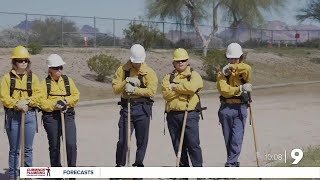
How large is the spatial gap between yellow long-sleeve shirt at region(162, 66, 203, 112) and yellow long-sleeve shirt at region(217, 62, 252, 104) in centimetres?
42

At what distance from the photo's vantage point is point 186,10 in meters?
49.8

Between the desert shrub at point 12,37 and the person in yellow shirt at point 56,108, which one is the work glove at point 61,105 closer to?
the person in yellow shirt at point 56,108

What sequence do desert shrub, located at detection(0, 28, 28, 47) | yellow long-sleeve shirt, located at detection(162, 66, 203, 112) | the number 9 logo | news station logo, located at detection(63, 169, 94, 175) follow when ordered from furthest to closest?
desert shrub, located at detection(0, 28, 28, 47) → the number 9 logo → yellow long-sleeve shirt, located at detection(162, 66, 203, 112) → news station logo, located at detection(63, 169, 94, 175)

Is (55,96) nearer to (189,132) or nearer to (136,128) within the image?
(136,128)

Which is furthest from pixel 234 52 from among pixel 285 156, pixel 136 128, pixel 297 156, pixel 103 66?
pixel 103 66

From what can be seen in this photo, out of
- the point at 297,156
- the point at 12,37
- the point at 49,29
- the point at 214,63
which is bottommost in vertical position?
the point at 297,156

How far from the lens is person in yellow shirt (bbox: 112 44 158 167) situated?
7.97 metres

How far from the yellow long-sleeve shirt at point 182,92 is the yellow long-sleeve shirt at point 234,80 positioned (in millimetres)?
420

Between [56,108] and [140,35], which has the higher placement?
[140,35]

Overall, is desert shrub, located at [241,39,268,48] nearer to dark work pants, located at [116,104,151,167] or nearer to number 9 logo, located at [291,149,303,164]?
number 9 logo, located at [291,149,303,164]

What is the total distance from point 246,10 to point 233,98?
146 ft

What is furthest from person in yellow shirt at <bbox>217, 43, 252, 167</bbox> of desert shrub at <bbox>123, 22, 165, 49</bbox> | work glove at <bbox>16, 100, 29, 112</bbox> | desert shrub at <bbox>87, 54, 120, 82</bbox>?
desert shrub at <bbox>123, 22, 165, 49</bbox>

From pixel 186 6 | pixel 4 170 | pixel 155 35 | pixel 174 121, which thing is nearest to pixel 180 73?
pixel 174 121

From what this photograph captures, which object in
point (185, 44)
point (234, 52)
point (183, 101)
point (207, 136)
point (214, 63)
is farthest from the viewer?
point (185, 44)
